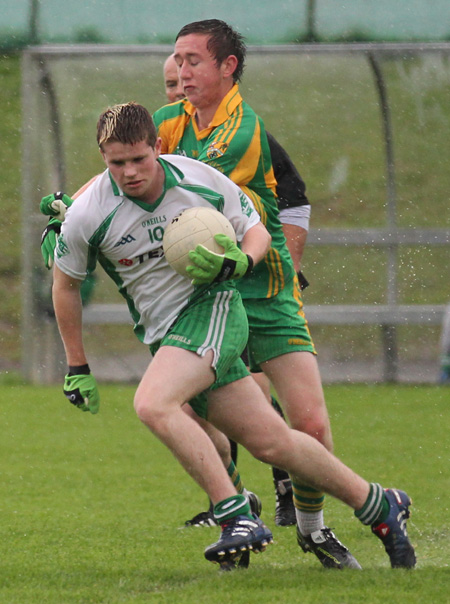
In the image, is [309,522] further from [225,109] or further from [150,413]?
[225,109]

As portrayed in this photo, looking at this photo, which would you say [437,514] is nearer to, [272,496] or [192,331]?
[272,496]

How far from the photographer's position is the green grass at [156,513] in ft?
12.9

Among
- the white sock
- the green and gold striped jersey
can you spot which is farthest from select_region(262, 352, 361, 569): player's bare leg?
the green and gold striped jersey

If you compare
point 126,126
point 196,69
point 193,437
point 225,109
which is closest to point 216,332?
point 193,437

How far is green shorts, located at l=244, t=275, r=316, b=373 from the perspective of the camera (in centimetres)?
468

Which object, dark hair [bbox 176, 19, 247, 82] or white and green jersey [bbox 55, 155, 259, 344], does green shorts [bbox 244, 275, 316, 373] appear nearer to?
white and green jersey [bbox 55, 155, 259, 344]

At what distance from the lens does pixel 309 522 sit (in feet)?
14.8

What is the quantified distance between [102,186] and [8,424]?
5410 millimetres

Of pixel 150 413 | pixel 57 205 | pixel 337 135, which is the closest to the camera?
pixel 150 413

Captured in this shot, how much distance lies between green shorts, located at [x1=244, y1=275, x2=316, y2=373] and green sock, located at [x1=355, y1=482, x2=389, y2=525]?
0.75 metres

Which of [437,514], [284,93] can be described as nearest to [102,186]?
[437,514]

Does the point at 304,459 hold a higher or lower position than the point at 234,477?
higher

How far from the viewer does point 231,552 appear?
3.84m

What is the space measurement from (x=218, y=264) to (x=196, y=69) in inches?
49.2
